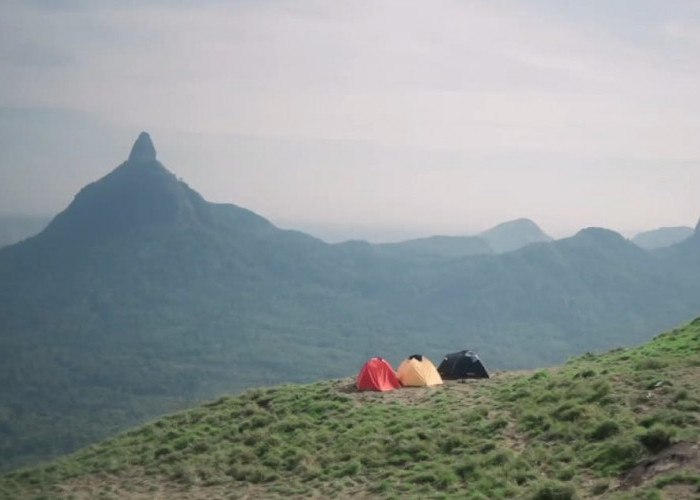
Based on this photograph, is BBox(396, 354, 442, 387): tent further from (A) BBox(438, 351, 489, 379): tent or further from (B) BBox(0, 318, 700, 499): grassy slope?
(A) BBox(438, 351, 489, 379): tent

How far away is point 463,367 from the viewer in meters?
31.6

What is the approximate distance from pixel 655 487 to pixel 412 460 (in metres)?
7.76

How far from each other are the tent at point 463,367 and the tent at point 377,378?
288 centimetres

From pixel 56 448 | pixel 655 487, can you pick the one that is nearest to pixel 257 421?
pixel 655 487

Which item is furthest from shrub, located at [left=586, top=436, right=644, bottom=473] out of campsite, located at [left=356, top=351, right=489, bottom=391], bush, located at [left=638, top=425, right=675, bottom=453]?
campsite, located at [left=356, top=351, right=489, bottom=391]

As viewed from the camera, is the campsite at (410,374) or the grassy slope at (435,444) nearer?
the grassy slope at (435,444)

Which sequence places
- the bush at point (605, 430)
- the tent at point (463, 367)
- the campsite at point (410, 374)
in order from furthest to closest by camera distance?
the tent at point (463, 367)
the campsite at point (410, 374)
the bush at point (605, 430)

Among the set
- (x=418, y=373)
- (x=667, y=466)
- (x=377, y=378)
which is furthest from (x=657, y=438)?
(x=377, y=378)

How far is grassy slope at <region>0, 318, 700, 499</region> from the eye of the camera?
670 inches

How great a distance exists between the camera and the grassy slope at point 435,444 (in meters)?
17.0

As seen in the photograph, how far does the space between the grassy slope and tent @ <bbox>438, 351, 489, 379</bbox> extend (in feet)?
3.44

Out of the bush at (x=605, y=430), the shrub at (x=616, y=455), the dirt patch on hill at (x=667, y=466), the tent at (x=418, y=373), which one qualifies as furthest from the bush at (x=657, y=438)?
the tent at (x=418, y=373)

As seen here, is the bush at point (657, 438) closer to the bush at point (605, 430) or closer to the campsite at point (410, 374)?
the bush at point (605, 430)

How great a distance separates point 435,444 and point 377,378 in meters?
8.69
